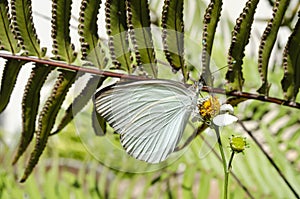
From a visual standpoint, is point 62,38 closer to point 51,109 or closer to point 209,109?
point 51,109

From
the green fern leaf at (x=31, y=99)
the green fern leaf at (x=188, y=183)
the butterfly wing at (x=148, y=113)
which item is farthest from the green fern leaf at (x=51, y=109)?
the green fern leaf at (x=188, y=183)

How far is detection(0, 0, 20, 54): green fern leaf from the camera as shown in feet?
1.59

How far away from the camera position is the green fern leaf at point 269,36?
1.49 feet

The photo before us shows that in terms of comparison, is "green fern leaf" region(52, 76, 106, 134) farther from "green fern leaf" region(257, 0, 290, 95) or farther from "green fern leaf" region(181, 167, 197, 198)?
"green fern leaf" region(181, 167, 197, 198)

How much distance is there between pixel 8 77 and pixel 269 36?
200 mm

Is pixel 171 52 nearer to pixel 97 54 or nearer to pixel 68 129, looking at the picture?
pixel 97 54

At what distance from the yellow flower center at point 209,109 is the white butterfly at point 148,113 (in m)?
0.02

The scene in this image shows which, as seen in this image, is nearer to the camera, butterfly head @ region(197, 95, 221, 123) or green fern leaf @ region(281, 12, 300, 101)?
butterfly head @ region(197, 95, 221, 123)

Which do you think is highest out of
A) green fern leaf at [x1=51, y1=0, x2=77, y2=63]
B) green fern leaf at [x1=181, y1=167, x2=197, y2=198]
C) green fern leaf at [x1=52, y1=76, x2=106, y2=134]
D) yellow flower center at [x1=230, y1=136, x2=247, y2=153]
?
yellow flower center at [x1=230, y1=136, x2=247, y2=153]

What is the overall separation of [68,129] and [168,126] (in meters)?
0.96

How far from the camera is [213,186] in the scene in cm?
227

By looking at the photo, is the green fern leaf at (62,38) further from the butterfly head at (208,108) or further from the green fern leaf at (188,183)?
the green fern leaf at (188,183)

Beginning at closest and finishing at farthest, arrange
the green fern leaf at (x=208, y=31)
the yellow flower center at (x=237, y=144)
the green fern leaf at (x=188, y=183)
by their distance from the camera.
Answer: the yellow flower center at (x=237, y=144), the green fern leaf at (x=208, y=31), the green fern leaf at (x=188, y=183)

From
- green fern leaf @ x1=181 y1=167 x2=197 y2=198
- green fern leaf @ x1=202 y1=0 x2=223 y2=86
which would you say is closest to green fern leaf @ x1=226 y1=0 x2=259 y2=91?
green fern leaf @ x1=202 y1=0 x2=223 y2=86
